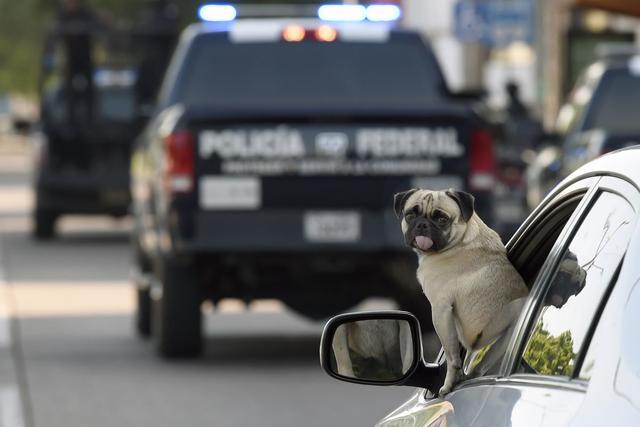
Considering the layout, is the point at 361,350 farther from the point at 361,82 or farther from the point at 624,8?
the point at 624,8

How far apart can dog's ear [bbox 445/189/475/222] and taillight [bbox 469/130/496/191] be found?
25.5ft

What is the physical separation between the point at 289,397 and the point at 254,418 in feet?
2.84

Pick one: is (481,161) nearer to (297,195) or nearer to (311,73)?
(297,195)

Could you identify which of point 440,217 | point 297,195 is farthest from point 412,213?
point 297,195

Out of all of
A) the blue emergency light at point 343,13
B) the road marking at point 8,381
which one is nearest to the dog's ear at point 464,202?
the road marking at point 8,381

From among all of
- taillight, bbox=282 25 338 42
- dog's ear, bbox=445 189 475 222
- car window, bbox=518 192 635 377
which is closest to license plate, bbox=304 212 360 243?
taillight, bbox=282 25 338 42

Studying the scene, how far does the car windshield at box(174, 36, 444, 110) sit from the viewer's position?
41.2 ft

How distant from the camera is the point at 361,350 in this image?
3.77m

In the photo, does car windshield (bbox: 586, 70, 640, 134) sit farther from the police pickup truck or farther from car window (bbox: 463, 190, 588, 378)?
car window (bbox: 463, 190, 588, 378)

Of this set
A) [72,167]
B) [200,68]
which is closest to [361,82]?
[200,68]

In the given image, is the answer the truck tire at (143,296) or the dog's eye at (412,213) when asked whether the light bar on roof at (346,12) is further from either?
the dog's eye at (412,213)

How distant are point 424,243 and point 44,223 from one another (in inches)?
867

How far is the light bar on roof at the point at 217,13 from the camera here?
13.3 m

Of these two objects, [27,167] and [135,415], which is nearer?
[135,415]
